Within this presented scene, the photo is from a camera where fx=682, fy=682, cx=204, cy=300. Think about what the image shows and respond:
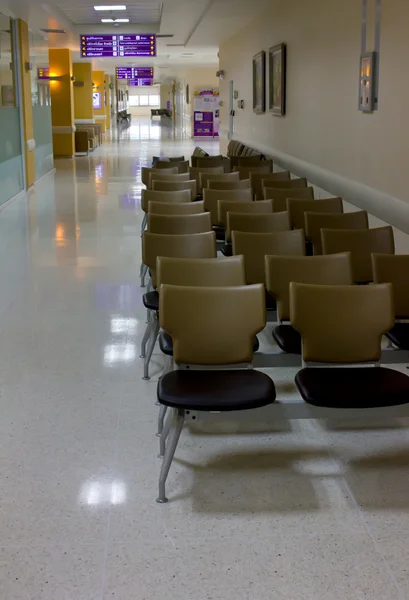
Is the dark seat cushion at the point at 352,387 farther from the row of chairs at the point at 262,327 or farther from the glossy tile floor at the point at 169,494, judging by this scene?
the glossy tile floor at the point at 169,494

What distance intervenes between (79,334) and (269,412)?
2.21m

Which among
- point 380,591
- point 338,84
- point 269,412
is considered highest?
point 338,84

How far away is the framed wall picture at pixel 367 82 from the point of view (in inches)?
225

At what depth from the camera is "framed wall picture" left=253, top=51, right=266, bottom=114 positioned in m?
11.1

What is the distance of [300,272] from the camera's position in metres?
3.67

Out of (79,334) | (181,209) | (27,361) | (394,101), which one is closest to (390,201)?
(394,101)

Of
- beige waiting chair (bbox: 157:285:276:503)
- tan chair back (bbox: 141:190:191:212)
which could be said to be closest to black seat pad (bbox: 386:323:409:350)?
beige waiting chair (bbox: 157:285:276:503)

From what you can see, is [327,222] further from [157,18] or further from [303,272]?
[157,18]

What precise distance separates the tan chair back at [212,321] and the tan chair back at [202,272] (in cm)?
40

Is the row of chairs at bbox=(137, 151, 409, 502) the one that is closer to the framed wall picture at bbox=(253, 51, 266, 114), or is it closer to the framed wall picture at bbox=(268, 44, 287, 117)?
the framed wall picture at bbox=(268, 44, 287, 117)

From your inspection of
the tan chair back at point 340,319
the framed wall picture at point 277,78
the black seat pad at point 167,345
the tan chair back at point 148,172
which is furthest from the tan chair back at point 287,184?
the tan chair back at point 340,319

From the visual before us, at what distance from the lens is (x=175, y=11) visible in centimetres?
1084

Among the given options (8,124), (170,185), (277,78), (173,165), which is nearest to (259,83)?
(277,78)

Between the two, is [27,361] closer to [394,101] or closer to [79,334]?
[79,334]
